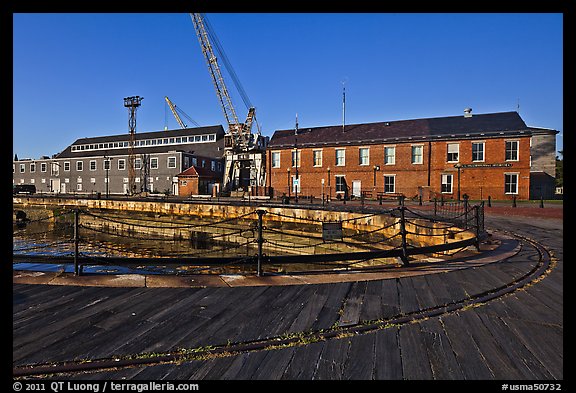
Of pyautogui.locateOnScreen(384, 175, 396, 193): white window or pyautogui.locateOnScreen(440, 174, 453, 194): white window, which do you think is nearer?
pyautogui.locateOnScreen(440, 174, 453, 194): white window

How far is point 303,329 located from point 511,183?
34.2 m

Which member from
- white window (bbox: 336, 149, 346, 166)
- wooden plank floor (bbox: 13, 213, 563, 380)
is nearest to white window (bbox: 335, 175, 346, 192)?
white window (bbox: 336, 149, 346, 166)

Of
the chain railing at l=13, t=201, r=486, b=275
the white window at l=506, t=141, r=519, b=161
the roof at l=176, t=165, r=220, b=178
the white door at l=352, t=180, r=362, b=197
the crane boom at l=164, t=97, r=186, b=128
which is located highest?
the crane boom at l=164, t=97, r=186, b=128

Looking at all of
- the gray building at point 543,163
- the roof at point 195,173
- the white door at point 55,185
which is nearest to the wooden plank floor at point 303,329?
the roof at point 195,173

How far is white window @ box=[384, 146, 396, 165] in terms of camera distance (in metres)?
31.6

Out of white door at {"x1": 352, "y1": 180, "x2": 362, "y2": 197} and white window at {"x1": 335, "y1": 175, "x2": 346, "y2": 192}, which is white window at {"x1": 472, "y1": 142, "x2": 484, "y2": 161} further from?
white window at {"x1": 335, "y1": 175, "x2": 346, "y2": 192}

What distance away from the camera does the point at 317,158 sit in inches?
1389

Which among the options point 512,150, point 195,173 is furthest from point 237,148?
point 512,150

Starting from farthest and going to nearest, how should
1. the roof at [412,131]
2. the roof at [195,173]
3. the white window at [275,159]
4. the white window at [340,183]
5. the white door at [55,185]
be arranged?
the white door at [55,185]
the roof at [195,173]
the white window at [275,159]
the white window at [340,183]
the roof at [412,131]

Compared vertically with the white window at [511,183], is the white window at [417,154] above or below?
above

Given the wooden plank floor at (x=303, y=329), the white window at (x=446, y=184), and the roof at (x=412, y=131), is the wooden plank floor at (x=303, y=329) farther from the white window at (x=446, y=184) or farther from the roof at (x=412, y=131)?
the roof at (x=412, y=131)

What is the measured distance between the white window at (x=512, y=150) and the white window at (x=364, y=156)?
Answer: 14.3 meters

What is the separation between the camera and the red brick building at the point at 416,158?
90.0ft

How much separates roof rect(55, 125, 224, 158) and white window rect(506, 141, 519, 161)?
45.8 meters
